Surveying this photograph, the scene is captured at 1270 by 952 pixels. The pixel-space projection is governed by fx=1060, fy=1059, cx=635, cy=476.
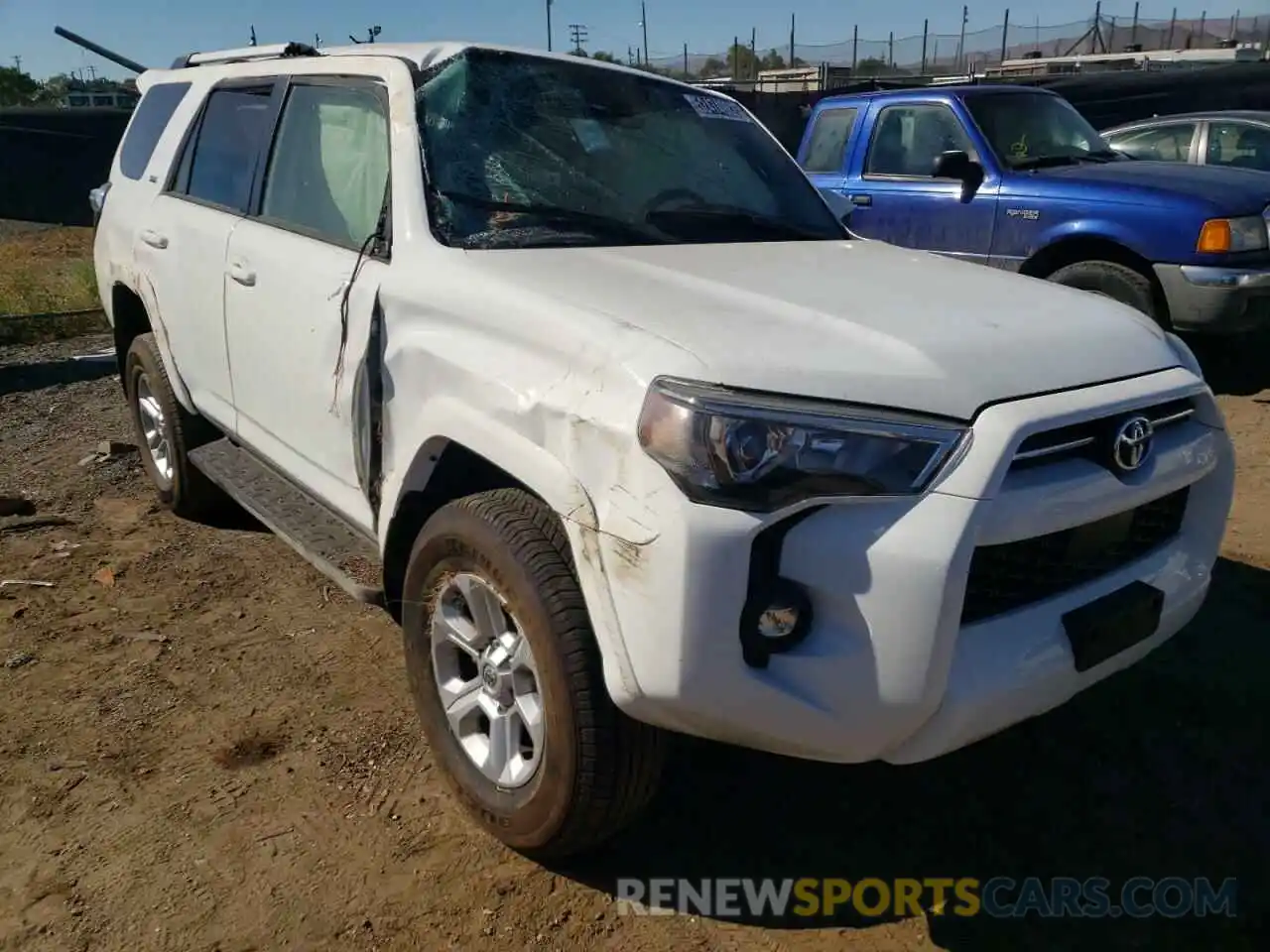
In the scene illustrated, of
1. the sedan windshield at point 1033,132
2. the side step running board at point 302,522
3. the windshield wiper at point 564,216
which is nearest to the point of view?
the windshield wiper at point 564,216

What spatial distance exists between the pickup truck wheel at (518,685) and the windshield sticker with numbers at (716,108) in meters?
1.93

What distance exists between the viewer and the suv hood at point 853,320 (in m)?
2.08

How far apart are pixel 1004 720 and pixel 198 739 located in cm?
229

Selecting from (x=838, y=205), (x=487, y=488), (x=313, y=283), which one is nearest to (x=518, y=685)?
(x=487, y=488)

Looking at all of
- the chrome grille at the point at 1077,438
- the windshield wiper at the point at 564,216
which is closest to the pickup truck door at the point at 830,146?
the windshield wiper at the point at 564,216

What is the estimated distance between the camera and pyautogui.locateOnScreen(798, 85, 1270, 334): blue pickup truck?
6.29 m

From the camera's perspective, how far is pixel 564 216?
303cm

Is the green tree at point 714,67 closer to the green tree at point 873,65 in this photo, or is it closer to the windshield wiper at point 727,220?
the green tree at point 873,65

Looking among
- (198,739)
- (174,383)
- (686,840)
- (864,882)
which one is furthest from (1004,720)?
(174,383)

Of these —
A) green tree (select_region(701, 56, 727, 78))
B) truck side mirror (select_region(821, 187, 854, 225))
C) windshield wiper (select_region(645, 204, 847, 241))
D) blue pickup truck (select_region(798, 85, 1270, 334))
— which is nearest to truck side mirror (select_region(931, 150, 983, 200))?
blue pickup truck (select_region(798, 85, 1270, 334))

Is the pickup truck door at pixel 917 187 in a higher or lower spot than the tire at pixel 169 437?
higher

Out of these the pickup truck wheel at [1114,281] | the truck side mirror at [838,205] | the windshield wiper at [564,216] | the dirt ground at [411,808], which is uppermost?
the windshield wiper at [564,216]

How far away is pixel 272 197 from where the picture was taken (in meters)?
3.67

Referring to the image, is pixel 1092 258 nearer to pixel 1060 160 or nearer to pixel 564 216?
pixel 1060 160
